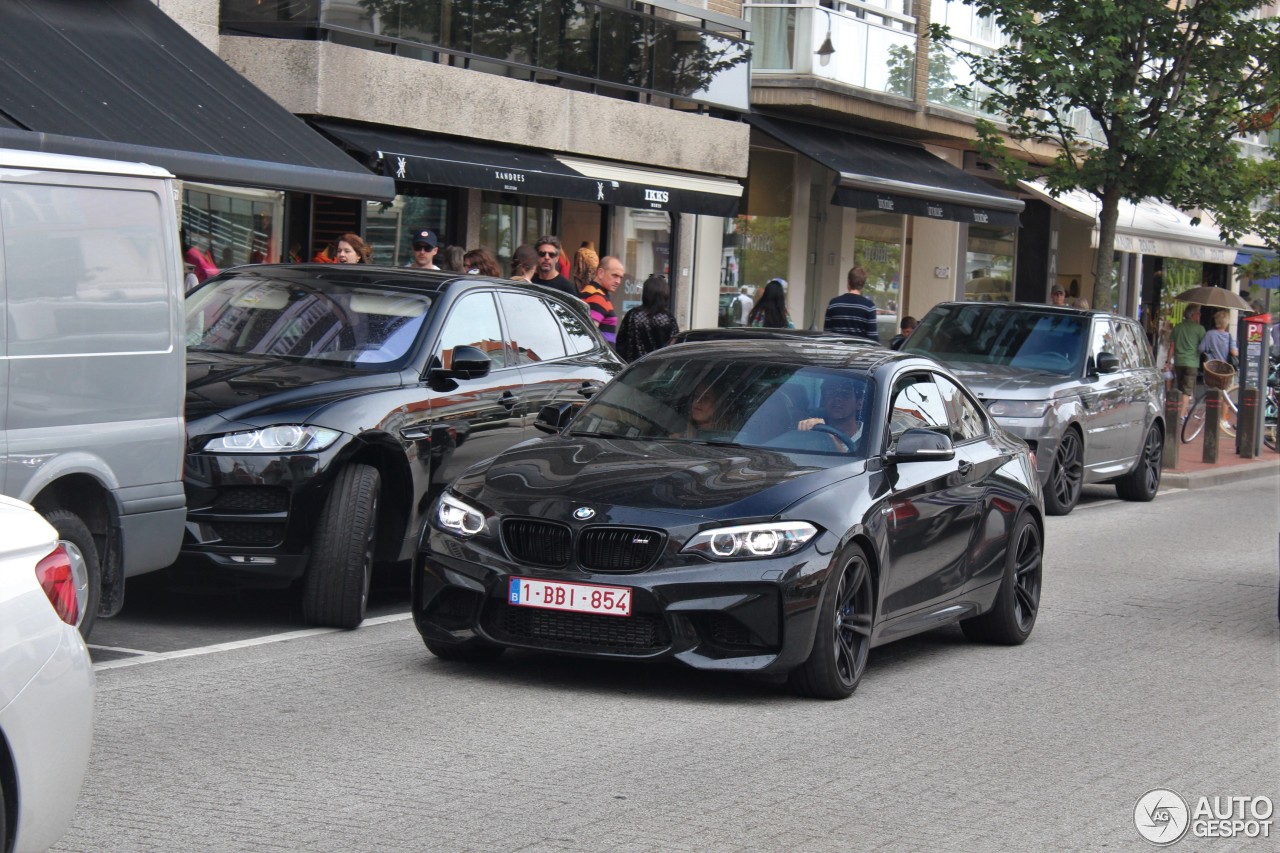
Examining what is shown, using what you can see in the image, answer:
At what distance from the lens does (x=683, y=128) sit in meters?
23.9

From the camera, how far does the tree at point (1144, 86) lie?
2278cm

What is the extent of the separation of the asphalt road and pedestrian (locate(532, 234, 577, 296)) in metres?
5.34

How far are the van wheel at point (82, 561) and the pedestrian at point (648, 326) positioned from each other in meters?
8.06

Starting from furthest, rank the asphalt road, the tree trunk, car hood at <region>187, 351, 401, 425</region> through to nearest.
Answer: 1. the tree trunk
2. car hood at <region>187, 351, 401, 425</region>
3. the asphalt road

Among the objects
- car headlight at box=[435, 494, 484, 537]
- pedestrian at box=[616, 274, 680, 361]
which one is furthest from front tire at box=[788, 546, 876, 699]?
pedestrian at box=[616, 274, 680, 361]

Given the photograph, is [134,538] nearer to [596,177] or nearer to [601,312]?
[601,312]

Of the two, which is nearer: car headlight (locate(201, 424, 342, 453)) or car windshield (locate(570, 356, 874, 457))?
car windshield (locate(570, 356, 874, 457))

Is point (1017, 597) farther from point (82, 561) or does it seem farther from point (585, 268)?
point (585, 268)

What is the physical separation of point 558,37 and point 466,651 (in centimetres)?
1480

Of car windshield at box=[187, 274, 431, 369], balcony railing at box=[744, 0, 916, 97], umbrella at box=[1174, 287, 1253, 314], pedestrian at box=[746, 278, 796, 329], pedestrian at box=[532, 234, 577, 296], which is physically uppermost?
balcony railing at box=[744, 0, 916, 97]

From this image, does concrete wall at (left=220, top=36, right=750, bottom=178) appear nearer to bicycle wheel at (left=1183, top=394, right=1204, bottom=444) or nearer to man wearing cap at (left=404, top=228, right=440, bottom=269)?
man wearing cap at (left=404, top=228, right=440, bottom=269)

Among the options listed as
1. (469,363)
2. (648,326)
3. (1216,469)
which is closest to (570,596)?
(469,363)

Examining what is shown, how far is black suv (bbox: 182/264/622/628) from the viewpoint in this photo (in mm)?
8586

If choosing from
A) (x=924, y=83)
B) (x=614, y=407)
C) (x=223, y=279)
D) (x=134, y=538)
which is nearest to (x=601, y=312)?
(x=223, y=279)
